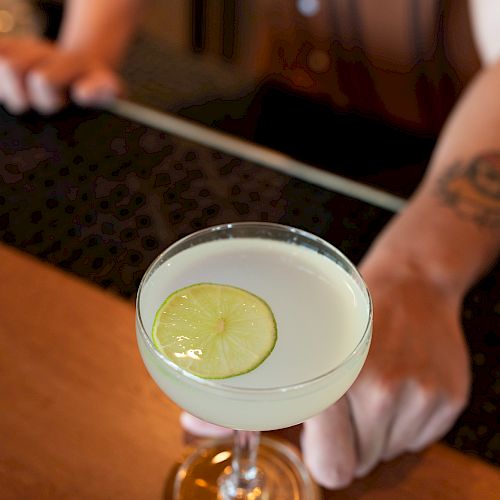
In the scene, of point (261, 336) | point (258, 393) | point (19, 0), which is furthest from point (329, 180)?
point (19, 0)

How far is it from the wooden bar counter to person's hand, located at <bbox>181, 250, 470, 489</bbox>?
3cm

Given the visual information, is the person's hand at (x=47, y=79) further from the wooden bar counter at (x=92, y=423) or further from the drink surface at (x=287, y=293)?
the drink surface at (x=287, y=293)

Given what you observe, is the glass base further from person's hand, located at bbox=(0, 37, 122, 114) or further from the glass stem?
person's hand, located at bbox=(0, 37, 122, 114)

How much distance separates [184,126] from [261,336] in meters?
0.66

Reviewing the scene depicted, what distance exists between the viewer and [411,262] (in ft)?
3.01

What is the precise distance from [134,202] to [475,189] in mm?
591

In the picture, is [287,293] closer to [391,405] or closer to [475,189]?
[391,405]

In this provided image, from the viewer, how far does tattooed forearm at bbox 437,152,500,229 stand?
3.44ft

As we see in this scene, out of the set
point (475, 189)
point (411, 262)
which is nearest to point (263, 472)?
point (411, 262)

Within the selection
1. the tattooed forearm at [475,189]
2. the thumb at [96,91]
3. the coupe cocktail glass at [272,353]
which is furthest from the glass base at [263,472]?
the thumb at [96,91]

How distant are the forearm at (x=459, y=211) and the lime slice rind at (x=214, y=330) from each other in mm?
321

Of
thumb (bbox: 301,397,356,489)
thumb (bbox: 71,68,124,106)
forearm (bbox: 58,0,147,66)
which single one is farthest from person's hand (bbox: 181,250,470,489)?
forearm (bbox: 58,0,147,66)

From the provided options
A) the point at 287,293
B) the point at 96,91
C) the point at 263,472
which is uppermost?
the point at 287,293

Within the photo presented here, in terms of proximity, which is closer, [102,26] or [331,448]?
[331,448]
